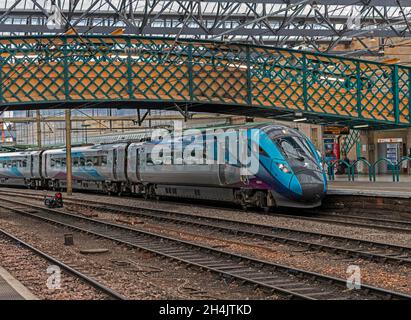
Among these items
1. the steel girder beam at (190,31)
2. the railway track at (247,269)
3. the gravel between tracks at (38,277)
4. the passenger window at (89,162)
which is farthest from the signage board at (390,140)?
the gravel between tracks at (38,277)

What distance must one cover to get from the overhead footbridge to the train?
7.16ft

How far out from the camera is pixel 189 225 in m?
19.8

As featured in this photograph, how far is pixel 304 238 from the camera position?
15938 mm

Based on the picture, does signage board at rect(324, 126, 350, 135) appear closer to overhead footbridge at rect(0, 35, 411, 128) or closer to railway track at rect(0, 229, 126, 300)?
overhead footbridge at rect(0, 35, 411, 128)

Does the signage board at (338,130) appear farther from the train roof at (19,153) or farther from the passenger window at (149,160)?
the train roof at (19,153)

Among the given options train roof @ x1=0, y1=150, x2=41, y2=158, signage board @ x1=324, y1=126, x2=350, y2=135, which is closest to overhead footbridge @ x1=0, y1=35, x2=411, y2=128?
signage board @ x1=324, y1=126, x2=350, y2=135

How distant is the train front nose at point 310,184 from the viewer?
20312 millimetres

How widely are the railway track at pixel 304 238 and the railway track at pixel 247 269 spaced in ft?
6.63

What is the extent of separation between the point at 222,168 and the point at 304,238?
7.31 metres

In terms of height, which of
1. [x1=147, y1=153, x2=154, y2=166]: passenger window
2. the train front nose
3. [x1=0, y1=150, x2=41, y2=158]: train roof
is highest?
[x1=0, y1=150, x2=41, y2=158]: train roof

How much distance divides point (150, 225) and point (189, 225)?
1.18m

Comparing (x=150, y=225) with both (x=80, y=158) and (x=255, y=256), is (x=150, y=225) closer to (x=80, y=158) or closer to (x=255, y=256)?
(x=255, y=256)

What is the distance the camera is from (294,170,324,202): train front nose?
66.6ft
